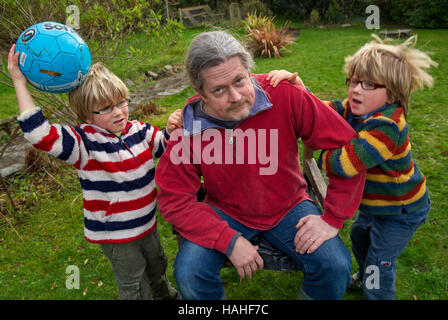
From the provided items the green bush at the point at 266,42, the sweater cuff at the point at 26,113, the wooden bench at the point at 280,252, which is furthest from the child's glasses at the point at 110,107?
the green bush at the point at 266,42

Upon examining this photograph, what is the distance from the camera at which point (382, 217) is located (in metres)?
2.26

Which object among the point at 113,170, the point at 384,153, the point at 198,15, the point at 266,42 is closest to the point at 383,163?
the point at 384,153

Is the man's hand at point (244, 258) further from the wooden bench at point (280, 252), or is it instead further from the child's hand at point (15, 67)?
the child's hand at point (15, 67)

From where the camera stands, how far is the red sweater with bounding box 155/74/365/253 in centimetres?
215

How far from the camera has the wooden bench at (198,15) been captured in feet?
55.6

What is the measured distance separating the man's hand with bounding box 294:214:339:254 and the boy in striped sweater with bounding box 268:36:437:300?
310 mm

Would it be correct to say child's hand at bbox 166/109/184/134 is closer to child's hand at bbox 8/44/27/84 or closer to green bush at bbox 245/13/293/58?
child's hand at bbox 8/44/27/84

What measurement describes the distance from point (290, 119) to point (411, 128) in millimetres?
3639

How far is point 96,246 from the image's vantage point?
3.53 meters

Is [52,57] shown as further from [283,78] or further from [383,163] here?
[383,163]

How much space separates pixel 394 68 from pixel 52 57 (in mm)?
1999

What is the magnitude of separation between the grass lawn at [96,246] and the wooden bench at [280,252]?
2.14ft
